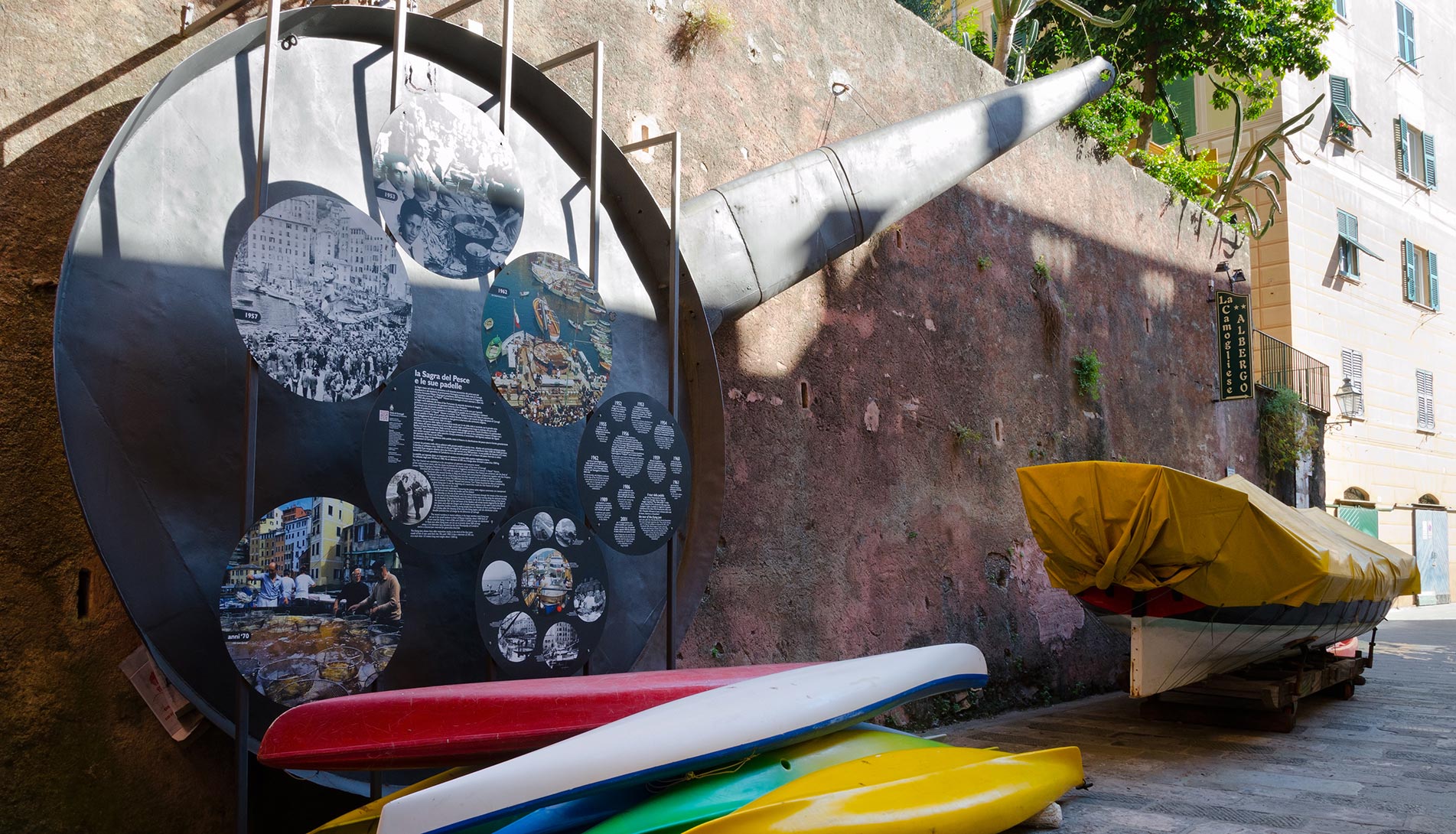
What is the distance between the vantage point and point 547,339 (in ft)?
12.5

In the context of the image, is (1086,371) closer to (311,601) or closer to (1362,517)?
(311,601)

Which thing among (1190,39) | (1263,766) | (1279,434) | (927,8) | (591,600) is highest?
(927,8)

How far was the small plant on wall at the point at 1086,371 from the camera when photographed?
28.9ft

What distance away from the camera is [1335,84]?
1894 cm

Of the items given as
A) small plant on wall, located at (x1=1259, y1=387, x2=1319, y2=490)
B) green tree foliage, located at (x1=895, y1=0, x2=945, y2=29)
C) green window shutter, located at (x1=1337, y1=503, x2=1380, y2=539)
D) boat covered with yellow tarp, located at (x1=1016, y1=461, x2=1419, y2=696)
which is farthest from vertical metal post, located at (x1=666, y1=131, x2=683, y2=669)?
green window shutter, located at (x1=1337, y1=503, x2=1380, y2=539)

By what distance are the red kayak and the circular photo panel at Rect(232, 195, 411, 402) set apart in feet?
2.96

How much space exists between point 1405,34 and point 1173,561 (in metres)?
20.4

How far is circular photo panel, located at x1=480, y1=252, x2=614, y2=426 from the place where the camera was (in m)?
3.68

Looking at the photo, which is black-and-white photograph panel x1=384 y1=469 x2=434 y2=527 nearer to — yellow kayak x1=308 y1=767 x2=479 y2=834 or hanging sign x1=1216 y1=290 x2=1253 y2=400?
yellow kayak x1=308 y1=767 x2=479 y2=834

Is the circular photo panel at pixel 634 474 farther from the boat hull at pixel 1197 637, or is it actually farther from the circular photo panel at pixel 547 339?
the boat hull at pixel 1197 637

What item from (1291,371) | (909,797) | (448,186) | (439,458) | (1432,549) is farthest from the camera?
(1432,549)

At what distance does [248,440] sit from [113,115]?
48.3 inches

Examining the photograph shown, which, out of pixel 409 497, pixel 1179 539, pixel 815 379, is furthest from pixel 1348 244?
pixel 409 497

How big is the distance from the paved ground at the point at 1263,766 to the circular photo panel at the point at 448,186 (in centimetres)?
301
